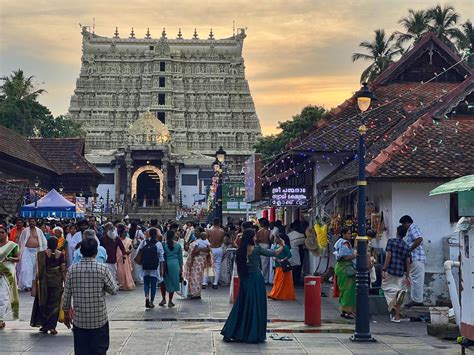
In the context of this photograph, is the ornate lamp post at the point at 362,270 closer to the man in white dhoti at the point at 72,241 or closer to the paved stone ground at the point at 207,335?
the paved stone ground at the point at 207,335

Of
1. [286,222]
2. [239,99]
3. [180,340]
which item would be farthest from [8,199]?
[239,99]

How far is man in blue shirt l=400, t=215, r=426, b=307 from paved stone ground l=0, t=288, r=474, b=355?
0.81 meters

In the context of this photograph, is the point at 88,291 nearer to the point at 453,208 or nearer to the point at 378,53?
the point at 453,208

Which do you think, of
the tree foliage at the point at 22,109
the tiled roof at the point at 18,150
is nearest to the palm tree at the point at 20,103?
the tree foliage at the point at 22,109

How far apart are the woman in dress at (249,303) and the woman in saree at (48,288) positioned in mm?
2681

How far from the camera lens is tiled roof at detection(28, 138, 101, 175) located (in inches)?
1811

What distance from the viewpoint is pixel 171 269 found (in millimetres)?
19031

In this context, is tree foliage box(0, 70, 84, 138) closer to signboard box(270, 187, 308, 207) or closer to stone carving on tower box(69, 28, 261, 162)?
stone carving on tower box(69, 28, 261, 162)

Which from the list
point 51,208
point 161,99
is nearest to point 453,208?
point 51,208

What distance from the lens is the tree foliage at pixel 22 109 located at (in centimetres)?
7325

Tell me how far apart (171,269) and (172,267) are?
10cm

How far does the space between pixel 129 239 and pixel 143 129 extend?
68.8 meters

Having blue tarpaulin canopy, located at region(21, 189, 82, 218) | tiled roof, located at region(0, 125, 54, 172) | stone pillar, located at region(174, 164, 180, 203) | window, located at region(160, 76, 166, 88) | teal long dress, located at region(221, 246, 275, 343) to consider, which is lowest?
teal long dress, located at region(221, 246, 275, 343)

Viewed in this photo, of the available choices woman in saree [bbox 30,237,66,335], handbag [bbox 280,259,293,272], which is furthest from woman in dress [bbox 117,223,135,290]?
woman in saree [bbox 30,237,66,335]
